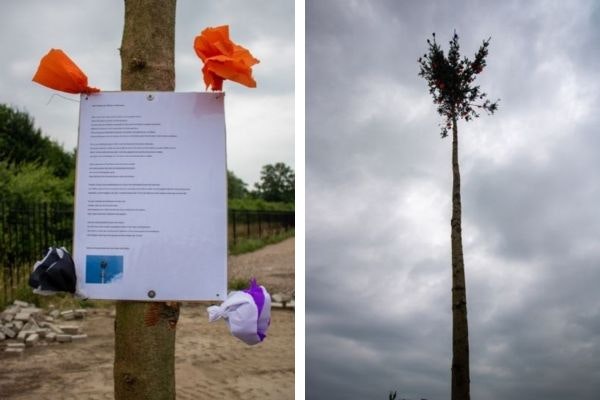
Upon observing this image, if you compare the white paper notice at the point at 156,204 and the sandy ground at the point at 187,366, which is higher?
the white paper notice at the point at 156,204

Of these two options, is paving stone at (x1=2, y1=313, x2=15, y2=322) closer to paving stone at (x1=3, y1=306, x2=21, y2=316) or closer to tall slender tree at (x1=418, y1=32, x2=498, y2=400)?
paving stone at (x1=3, y1=306, x2=21, y2=316)

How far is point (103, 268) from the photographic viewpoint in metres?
1.61

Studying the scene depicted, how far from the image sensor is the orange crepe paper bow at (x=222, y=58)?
158 cm

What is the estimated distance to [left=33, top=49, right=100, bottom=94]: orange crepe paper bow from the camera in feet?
5.32

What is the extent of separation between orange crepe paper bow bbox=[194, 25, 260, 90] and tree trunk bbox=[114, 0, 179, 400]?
127 millimetres

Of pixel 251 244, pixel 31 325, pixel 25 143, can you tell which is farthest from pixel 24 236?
pixel 25 143

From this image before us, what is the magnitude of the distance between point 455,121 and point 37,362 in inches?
186

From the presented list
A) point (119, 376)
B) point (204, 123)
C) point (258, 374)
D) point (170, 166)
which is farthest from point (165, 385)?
point (258, 374)

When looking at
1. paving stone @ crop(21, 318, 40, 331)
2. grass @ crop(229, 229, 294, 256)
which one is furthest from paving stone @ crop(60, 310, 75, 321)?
grass @ crop(229, 229, 294, 256)

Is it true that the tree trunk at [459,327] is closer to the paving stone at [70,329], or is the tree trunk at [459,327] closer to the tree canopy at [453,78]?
the tree canopy at [453,78]

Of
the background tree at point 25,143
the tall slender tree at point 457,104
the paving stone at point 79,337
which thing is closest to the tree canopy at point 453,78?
the tall slender tree at point 457,104

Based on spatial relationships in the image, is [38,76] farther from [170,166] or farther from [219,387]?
[219,387]

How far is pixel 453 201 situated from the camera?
177 inches

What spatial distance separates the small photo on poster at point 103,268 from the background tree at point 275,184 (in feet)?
67.0
